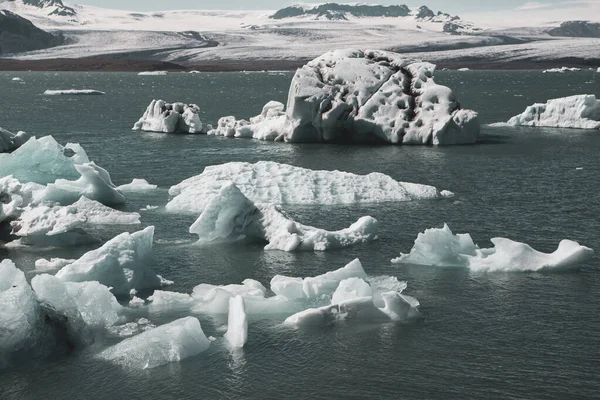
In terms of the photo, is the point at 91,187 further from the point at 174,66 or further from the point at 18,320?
the point at 174,66

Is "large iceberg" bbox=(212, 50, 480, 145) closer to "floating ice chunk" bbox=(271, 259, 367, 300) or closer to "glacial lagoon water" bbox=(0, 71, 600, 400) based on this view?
"glacial lagoon water" bbox=(0, 71, 600, 400)

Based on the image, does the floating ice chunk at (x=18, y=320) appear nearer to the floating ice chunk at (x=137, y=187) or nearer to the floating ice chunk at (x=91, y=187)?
the floating ice chunk at (x=91, y=187)

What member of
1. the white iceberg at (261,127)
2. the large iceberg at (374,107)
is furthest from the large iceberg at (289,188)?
the white iceberg at (261,127)

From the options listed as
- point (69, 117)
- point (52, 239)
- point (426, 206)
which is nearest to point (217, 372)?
point (52, 239)

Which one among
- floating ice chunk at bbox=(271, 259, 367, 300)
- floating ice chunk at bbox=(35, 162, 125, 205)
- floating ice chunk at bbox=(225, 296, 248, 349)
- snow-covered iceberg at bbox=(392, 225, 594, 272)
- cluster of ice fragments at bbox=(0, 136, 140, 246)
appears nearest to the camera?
floating ice chunk at bbox=(225, 296, 248, 349)

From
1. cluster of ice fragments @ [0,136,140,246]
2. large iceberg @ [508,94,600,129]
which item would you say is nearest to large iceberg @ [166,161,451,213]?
cluster of ice fragments @ [0,136,140,246]

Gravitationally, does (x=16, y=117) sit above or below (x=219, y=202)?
below

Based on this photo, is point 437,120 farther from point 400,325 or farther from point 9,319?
point 9,319
